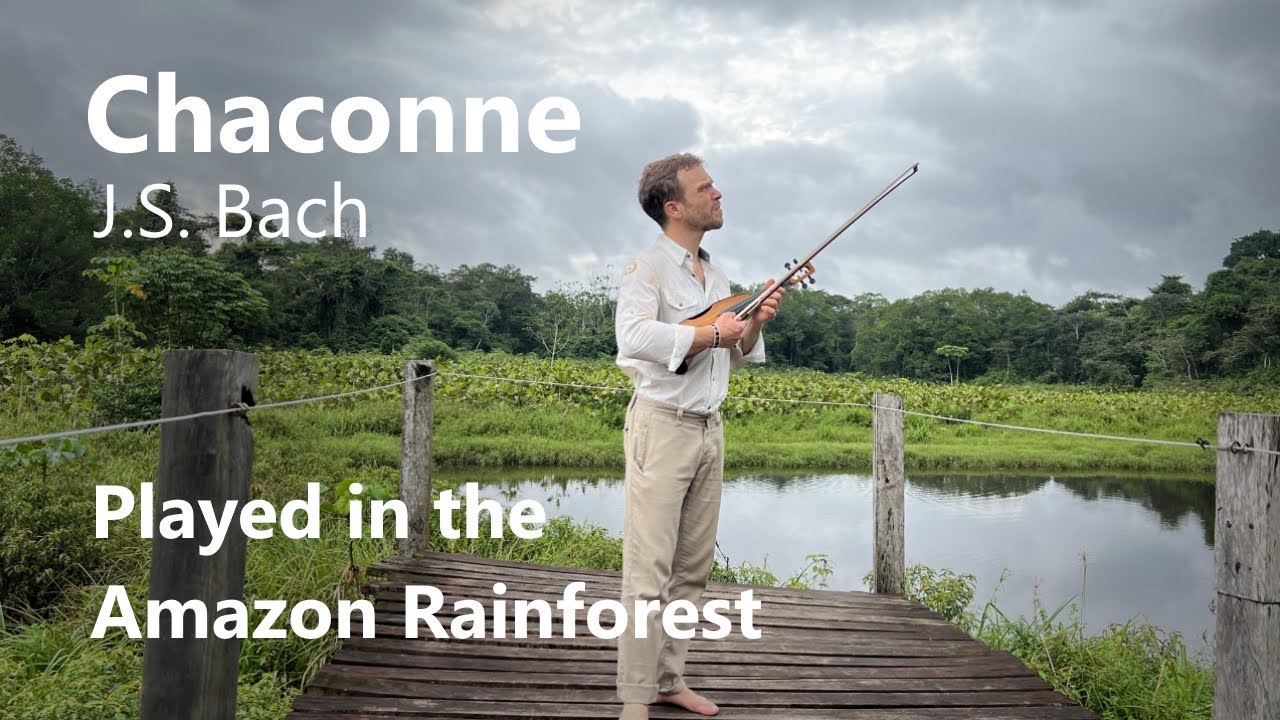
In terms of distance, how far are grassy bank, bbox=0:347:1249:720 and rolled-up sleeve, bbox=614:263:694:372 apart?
177cm

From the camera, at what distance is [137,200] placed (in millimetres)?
30016

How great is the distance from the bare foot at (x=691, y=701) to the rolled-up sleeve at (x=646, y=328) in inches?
39.0

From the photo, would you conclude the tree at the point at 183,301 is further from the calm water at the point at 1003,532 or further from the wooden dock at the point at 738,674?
the wooden dock at the point at 738,674

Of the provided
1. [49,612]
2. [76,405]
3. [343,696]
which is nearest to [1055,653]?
[343,696]

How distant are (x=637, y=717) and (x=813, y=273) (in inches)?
49.4

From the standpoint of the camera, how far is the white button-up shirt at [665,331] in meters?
2.13

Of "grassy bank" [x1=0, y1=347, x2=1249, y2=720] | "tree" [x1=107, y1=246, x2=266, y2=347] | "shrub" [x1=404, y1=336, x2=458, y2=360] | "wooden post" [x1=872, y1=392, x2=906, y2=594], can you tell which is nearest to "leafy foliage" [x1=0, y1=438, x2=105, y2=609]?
"grassy bank" [x1=0, y1=347, x2=1249, y2=720]

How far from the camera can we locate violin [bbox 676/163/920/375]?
2.25 metres

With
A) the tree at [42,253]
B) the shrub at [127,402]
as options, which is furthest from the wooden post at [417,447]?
the tree at [42,253]

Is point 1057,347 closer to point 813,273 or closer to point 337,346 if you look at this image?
point 337,346

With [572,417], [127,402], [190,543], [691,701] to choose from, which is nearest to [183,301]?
[572,417]

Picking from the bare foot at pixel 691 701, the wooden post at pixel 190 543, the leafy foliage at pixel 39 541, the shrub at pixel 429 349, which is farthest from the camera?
the shrub at pixel 429 349

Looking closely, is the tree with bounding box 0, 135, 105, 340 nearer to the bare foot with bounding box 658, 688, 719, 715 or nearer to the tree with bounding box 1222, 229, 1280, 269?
the bare foot with bounding box 658, 688, 719, 715

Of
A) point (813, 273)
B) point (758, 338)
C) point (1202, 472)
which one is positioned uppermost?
point (813, 273)
